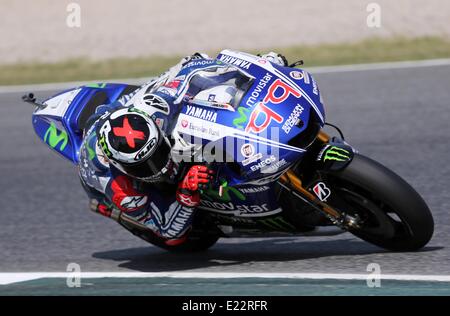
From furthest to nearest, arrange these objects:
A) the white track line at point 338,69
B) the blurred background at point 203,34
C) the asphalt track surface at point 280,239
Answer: the blurred background at point 203,34 < the white track line at point 338,69 < the asphalt track surface at point 280,239

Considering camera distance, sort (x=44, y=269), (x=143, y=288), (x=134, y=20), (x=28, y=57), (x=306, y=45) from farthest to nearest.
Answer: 1. (x=134, y=20)
2. (x=28, y=57)
3. (x=306, y=45)
4. (x=44, y=269)
5. (x=143, y=288)

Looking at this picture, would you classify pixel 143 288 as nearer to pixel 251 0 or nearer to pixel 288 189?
pixel 288 189

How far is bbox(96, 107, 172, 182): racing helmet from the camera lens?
505 centimetres

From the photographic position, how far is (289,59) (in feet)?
40.9

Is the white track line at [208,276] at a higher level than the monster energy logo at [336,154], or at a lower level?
lower

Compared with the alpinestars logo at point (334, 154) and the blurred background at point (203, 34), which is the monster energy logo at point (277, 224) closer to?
the alpinestars logo at point (334, 154)

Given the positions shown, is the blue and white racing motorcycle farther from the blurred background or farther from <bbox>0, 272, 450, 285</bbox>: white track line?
the blurred background

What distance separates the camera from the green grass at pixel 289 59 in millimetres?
12164

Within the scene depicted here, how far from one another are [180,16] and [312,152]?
9.53 m

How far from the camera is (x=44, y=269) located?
243 inches

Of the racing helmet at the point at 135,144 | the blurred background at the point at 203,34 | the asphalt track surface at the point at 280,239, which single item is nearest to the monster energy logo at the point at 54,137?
the asphalt track surface at the point at 280,239

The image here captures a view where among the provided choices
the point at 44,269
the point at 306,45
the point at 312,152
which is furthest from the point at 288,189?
the point at 306,45

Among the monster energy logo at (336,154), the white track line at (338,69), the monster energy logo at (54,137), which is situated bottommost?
the monster energy logo at (336,154)

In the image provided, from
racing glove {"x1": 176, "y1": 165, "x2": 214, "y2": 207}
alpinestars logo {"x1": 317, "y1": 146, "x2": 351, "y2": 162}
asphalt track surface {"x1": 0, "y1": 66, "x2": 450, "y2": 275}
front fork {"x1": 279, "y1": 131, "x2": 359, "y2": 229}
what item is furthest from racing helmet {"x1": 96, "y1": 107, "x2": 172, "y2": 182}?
asphalt track surface {"x1": 0, "y1": 66, "x2": 450, "y2": 275}
